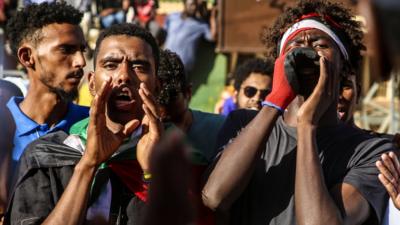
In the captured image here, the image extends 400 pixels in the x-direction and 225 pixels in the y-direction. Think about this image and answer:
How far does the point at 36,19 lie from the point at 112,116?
1452mm

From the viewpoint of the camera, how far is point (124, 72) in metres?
2.71

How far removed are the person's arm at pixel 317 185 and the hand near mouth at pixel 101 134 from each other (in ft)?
2.02

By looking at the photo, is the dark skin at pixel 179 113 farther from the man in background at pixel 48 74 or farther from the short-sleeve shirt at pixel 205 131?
the man in background at pixel 48 74

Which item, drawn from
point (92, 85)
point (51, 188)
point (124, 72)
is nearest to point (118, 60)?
point (124, 72)

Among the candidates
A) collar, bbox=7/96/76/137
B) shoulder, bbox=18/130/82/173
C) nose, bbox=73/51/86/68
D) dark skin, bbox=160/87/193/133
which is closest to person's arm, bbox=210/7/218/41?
dark skin, bbox=160/87/193/133

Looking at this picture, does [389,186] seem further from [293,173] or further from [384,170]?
[293,173]

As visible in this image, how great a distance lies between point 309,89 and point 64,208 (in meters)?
0.98

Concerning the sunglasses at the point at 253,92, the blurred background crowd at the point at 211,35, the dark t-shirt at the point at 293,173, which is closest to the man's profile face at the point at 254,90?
the sunglasses at the point at 253,92

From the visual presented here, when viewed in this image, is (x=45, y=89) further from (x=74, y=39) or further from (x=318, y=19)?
(x=318, y=19)

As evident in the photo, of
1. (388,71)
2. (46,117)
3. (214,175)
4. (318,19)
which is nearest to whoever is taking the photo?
(388,71)

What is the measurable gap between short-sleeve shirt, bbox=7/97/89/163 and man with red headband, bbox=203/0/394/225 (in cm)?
110

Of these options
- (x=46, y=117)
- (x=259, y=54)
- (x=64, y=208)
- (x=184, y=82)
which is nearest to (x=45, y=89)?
(x=46, y=117)

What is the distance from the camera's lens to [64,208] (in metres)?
2.29

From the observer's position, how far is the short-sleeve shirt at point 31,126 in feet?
11.2
